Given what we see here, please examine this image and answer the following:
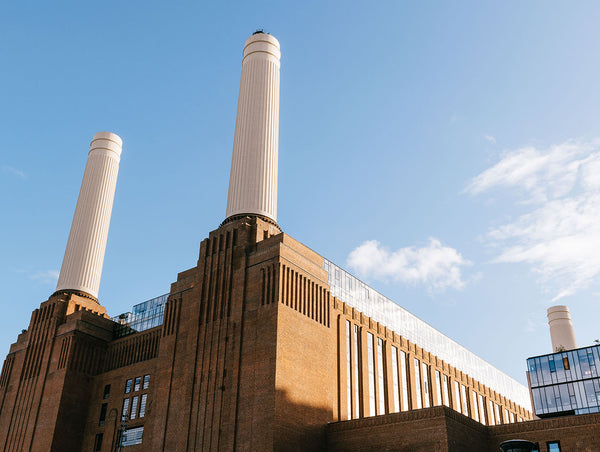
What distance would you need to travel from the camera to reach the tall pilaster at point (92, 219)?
78.6m

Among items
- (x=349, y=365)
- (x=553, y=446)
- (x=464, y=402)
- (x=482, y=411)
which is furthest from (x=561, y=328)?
(x=553, y=446)

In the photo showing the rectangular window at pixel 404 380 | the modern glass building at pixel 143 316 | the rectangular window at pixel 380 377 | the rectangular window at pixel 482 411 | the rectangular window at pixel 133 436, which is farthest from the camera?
the rectangular window at pixel 482 411

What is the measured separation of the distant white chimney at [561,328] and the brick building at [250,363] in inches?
1242

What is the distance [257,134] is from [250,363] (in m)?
27.4

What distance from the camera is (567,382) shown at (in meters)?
74.1

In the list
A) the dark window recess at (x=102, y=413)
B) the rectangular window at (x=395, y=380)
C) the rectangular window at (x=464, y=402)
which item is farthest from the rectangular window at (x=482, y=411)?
the dark window recess at (x=102, y=413)

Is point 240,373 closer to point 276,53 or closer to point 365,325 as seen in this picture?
point 365,325

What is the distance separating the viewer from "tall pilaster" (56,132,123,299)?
78625mm

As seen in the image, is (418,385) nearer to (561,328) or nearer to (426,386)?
(426,386)

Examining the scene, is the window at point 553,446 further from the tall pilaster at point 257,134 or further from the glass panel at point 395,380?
the tall pilaster at point 257,134

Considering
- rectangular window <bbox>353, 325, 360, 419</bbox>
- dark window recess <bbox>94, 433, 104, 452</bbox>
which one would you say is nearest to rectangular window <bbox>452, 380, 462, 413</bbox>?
rectangular window <bbox>353, 325, 360, 419</bbox>

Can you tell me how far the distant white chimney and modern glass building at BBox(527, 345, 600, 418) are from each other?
1272 inches

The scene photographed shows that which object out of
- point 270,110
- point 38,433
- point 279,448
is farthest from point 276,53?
point 38,433

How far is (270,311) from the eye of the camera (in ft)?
163
